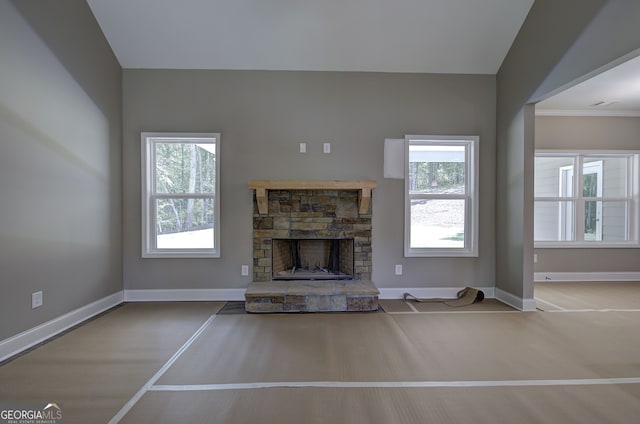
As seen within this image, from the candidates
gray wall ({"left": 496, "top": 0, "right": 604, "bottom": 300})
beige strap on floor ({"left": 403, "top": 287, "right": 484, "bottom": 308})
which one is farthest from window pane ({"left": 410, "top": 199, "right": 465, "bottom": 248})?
beige strap on floor ({"left": 403, "top": 287, "right": 484, "bottom": 308})

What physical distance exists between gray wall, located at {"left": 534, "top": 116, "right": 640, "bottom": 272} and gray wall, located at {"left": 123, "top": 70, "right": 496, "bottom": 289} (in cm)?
177

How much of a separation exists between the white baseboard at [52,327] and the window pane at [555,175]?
6.58 m

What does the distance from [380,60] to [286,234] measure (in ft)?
8.25

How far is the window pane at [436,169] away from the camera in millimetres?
4148

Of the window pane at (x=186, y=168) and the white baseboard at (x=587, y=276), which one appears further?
the white baseboard at (x=587, y=276)

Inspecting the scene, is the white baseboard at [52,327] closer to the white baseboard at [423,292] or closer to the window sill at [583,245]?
the white baseboard at [423,292]

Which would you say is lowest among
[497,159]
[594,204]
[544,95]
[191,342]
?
[191,342]

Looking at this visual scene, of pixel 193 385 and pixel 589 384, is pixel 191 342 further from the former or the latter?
pixel 589 384

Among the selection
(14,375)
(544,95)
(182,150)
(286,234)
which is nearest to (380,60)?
(544,95)

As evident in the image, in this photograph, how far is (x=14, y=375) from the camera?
2.17m

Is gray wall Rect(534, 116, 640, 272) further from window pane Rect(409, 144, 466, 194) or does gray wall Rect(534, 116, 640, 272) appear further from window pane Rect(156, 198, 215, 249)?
window pane Rect(156, 198, 215, 249)

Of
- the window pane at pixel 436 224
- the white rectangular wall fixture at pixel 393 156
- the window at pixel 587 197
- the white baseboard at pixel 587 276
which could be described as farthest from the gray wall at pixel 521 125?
the window at pixel 587 197

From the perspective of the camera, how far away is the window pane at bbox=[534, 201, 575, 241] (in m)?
5.15

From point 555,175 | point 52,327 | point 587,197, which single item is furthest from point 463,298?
point 52,327
